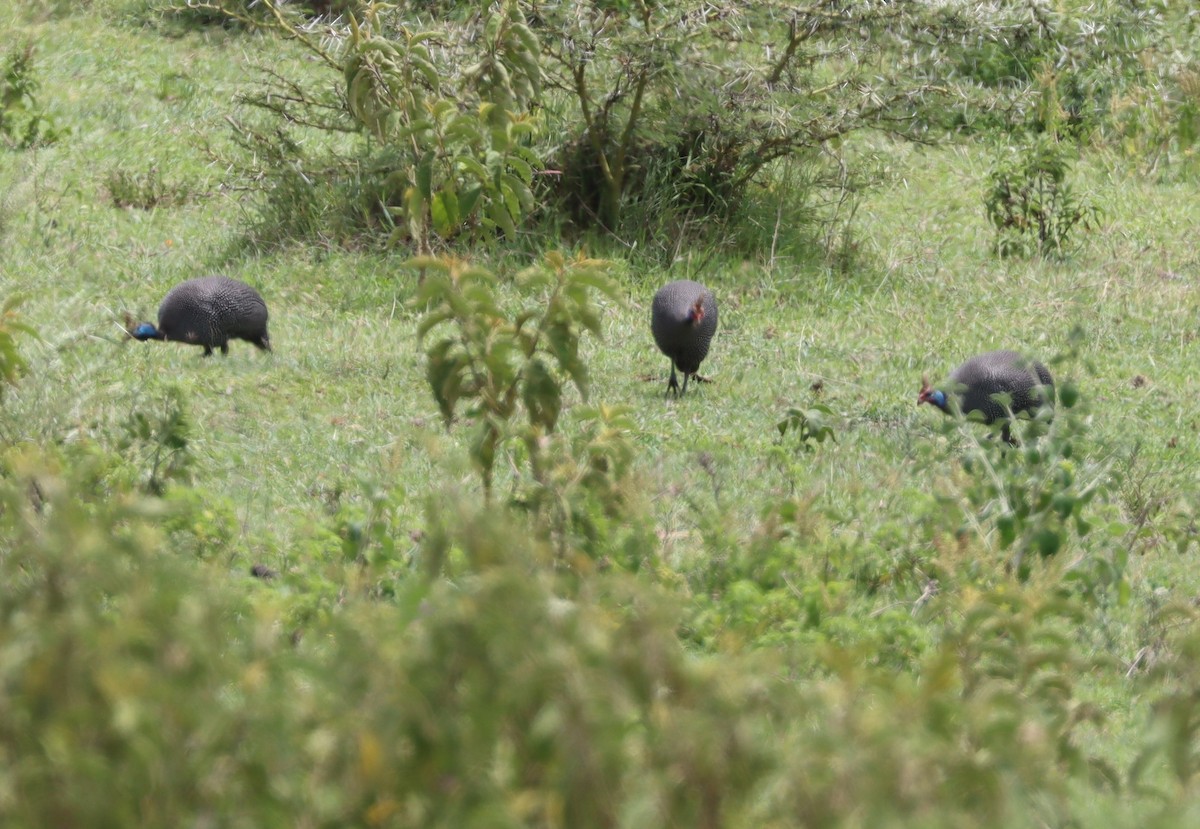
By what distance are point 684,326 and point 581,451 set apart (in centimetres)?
291

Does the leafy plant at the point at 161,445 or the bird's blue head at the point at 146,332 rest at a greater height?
the leafy plant at the point at 161,445

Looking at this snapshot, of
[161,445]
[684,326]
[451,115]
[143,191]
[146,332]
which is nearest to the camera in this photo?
[161,445]

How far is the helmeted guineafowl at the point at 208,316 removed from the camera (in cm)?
712

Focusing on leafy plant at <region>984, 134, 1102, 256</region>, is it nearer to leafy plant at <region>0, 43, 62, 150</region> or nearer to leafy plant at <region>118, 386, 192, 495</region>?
leafy plant at <region>118, 386, 192, 495</region>

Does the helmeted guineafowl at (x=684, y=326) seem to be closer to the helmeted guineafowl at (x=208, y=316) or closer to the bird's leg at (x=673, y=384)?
the bird's leg at (x=673, y=384)

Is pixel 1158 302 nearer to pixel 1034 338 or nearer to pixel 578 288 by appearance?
pixel 1034 338

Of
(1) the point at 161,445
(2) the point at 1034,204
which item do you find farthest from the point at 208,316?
(2) the point at 1034,204

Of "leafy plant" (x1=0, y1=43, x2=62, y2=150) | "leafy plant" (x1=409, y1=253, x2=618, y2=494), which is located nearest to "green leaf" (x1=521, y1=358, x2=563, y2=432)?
"leafy plant" (x1=409, y1=253, x2=618, y2=494)

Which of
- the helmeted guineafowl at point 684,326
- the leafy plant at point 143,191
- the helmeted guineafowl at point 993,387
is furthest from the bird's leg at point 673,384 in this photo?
the leafy plant at point 143,191

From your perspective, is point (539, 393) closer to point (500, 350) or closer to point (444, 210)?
point (500, 350)

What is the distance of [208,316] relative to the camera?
7.13m

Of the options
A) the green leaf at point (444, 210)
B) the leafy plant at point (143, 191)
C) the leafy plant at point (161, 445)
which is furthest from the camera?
the leafy plant at point (143, 191)

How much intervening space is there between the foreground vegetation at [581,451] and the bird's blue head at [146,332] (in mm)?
100

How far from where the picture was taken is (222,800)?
1660 mm
